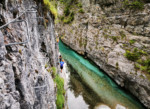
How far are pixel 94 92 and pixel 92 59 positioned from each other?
317 inches

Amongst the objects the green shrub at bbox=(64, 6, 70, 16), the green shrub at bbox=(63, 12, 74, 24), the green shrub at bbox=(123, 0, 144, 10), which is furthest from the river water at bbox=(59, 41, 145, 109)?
the green shrub at bbox=(64, 6, 70, 16)

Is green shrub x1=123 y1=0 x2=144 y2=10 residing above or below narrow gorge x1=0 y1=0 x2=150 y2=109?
above

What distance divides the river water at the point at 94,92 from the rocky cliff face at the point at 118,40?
3.49ft

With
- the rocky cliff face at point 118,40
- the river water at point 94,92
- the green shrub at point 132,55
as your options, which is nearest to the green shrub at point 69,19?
the rocky cliff face at point 118,40

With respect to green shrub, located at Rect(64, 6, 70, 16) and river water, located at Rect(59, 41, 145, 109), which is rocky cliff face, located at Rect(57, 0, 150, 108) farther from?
green shrub, located at Rect(64, 6, 70, 16)

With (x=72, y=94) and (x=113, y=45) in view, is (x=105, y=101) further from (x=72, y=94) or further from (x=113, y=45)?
(x=113, y=45)

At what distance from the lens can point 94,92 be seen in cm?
1293

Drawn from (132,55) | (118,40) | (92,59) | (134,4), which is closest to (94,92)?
(132,55)

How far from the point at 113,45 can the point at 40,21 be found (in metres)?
12.0

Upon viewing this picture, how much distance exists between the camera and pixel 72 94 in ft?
40.3

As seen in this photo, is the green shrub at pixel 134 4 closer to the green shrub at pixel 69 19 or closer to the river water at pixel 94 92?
the river water at pixel 94 92

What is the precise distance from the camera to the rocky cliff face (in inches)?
441

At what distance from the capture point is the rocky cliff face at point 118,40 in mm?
11203

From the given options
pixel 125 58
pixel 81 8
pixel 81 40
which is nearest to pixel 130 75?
pixel 125 58
